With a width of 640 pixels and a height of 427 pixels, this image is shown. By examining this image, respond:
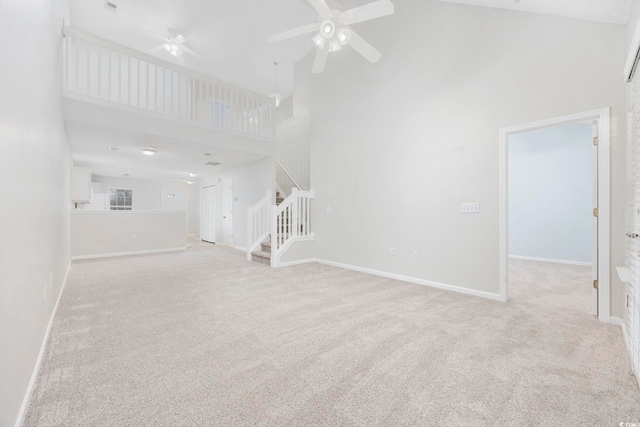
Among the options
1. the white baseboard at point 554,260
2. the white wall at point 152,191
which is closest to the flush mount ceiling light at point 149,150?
the white wall at point 152,191

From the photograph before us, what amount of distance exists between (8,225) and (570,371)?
3.23 meters

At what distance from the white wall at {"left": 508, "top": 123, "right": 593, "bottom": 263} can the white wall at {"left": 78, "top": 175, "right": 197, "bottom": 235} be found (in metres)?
11.1

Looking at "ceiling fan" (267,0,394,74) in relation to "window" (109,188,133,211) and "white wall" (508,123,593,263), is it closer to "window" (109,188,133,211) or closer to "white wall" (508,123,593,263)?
"white wall" (508,123,593,263)

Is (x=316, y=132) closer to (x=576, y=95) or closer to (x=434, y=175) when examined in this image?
(x=434, y=175)

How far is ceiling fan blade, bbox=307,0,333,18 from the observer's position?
9.45 feet

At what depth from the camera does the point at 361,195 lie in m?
4.64

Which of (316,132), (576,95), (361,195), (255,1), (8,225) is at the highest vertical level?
(255,1)

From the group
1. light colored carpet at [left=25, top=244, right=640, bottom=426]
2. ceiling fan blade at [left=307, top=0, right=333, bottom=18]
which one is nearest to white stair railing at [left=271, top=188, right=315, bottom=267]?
light colored carpet at [left=25, top=244, right=640, bottom=426]

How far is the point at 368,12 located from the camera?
286 centimetres

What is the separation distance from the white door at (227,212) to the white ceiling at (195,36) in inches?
43.4

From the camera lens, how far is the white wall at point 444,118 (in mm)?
2683

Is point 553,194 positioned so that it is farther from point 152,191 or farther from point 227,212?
point 152,191

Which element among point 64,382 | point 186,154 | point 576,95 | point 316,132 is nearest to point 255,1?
point 316,132

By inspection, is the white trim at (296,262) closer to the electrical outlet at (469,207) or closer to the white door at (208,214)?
the electrical outlet at (469,207)
